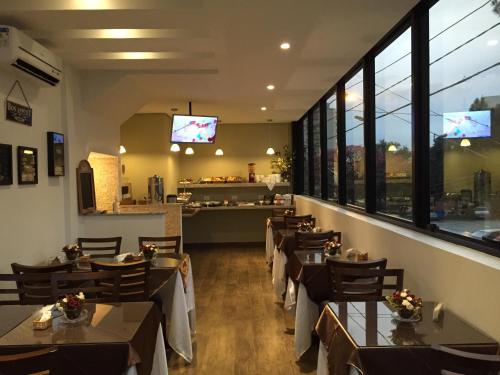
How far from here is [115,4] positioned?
11.2 feet

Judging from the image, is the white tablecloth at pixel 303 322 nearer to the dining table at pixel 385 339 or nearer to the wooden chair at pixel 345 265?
the wooden chair at pixel 345 265

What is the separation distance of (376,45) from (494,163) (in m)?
2.38

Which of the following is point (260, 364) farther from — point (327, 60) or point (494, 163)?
point (327, 60)

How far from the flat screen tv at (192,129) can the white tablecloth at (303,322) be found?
4296 millimetres

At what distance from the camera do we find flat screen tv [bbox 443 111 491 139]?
266 cm

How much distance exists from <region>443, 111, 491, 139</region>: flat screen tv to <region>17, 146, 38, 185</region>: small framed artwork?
12.1 ft

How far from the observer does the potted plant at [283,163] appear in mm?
10281

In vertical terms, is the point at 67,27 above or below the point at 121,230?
above

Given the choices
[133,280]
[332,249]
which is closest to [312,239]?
[332,249]

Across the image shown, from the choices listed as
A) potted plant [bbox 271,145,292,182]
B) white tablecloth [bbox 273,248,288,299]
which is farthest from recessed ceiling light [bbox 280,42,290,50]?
potted plant [bbox 271,145,292,182]

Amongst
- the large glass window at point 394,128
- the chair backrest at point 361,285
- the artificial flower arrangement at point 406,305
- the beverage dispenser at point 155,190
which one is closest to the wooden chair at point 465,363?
the artificial flower arrangement at point 406,305

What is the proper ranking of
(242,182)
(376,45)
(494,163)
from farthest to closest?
1. (242,182)
2. (376,45)
3. (494,163)

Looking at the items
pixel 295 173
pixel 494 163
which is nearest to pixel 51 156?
pixel 494 163

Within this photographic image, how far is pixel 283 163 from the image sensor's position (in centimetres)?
1030
